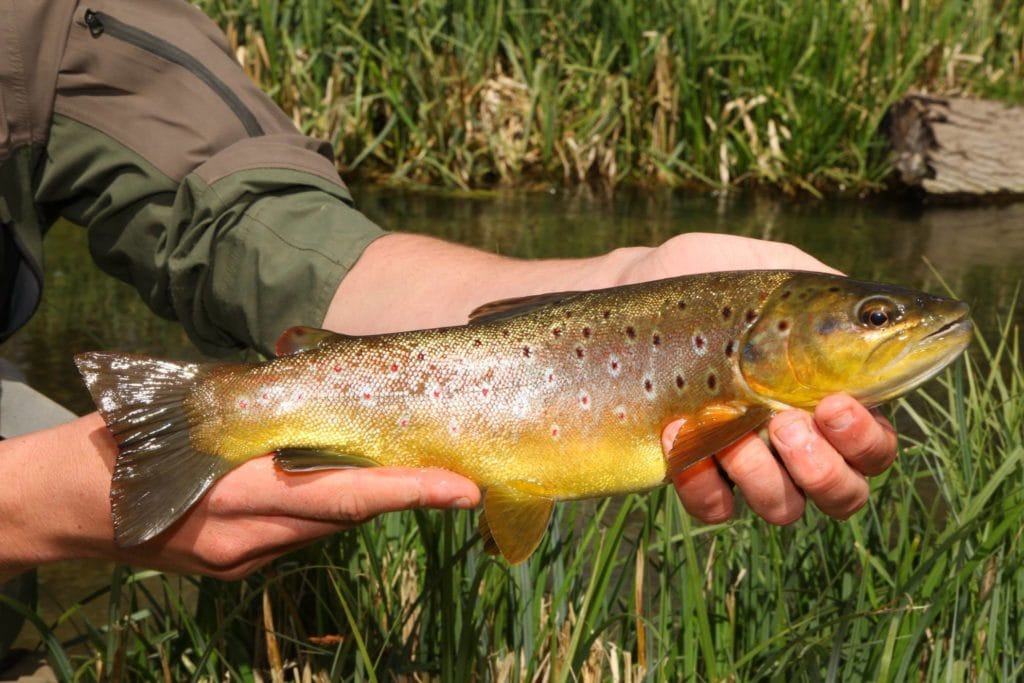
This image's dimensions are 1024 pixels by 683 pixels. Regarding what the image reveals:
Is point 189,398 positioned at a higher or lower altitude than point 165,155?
lower

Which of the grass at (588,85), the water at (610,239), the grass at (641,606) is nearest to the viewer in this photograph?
the grass at (641,606)

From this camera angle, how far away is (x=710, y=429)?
2232 millimetres

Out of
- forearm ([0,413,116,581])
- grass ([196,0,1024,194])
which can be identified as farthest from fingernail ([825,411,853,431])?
grass ([196,0,1024,194])

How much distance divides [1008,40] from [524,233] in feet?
12.6

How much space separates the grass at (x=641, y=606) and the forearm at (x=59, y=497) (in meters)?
0.20

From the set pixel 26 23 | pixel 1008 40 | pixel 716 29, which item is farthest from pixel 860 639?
pixel 1008 40

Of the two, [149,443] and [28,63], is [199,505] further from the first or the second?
[28,63]

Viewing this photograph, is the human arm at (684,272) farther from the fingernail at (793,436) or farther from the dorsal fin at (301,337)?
the dorsal fin at (301,337)

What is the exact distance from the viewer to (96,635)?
2811 millimetres

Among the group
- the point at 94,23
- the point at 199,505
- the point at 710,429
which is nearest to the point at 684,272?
the point at 710,429

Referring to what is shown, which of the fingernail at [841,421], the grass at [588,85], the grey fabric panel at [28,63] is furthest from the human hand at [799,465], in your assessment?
the grass at [588,85]

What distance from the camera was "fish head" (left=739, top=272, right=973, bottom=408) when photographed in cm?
224

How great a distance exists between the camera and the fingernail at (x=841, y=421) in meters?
2.23

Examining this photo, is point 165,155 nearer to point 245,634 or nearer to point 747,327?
point 245,634
